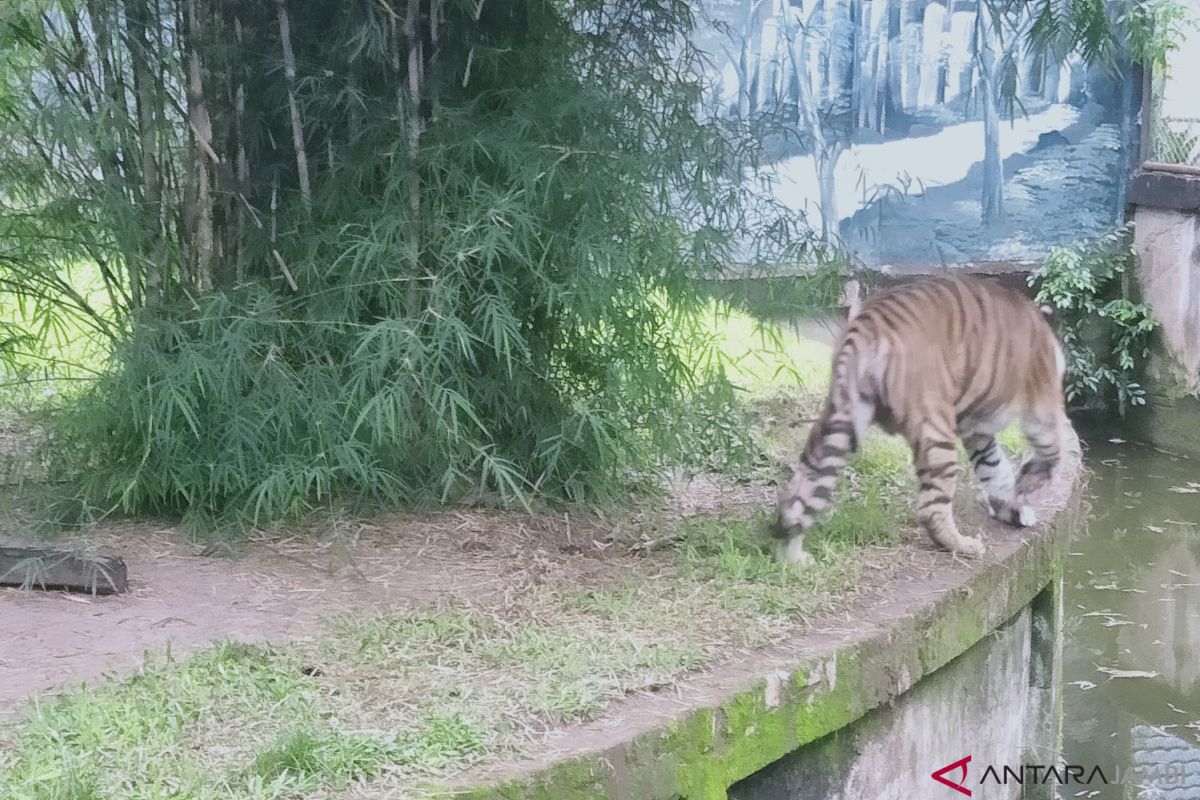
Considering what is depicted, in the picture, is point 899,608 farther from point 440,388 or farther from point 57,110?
point 57,110

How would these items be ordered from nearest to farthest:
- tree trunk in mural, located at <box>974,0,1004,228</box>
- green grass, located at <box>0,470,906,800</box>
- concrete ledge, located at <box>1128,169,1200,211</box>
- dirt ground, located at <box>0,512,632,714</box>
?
green grass, located at <box>0,470,906,800</box> → dirt ground, located at <box>0,512,632,714</box> → concrete ledge, located at <box>1128,169,1200,211</box> → tree trunk in mural, located at <box>974,0,1004,228</box>

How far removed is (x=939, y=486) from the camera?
13.1 feet

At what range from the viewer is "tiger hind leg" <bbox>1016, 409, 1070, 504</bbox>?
430 cm

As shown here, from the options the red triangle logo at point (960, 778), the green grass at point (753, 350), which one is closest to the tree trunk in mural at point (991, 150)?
the green grass at point (753, 350)

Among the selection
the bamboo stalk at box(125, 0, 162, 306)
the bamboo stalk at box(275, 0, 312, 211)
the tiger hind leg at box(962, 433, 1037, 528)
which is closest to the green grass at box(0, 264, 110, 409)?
the bamboo stalk at box(125, 0, 162, 306)

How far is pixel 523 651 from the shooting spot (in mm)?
3314

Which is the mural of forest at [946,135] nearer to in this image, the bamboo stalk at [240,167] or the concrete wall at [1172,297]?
the concrete wall at [1172,297]

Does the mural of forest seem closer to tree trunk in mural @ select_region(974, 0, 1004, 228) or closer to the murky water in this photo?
tree trunk in mural @ select_region(974, 0, 1004, 228)

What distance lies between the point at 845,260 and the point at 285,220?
6.43ft

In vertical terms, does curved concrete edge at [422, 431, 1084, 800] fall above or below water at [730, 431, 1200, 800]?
above

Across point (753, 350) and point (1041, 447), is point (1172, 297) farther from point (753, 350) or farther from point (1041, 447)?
point (753, 350)

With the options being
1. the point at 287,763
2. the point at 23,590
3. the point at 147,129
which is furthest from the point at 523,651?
the point at 147,129

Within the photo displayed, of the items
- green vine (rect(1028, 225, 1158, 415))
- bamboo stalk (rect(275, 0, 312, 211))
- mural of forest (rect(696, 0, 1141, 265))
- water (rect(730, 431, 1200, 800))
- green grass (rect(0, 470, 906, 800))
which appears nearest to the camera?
green grass (rect(0, 470, 906, 800))

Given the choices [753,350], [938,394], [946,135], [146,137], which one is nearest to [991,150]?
[946,135]
